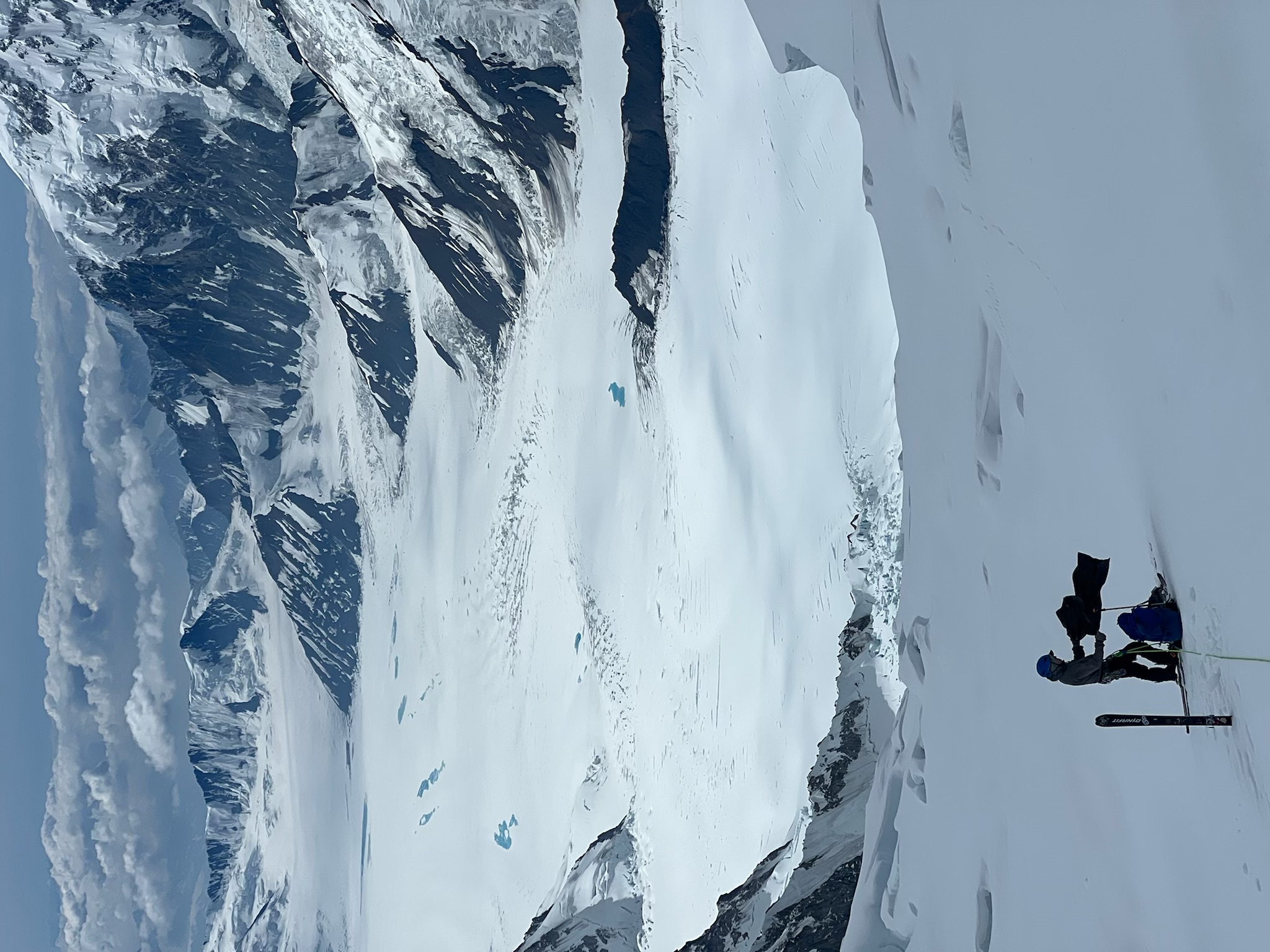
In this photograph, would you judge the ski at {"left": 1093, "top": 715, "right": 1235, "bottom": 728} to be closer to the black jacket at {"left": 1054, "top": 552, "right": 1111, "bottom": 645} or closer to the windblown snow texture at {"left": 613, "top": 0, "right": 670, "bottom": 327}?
the black jacket at {"left": 1054, "top": 552, "right": 1111, "bottom": 645}

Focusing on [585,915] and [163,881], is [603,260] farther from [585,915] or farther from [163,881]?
[163,881]

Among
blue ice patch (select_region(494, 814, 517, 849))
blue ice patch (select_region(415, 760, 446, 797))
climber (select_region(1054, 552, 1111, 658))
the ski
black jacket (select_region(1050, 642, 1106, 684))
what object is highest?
blue ice patch (select_region(415, 760, 446, 797))

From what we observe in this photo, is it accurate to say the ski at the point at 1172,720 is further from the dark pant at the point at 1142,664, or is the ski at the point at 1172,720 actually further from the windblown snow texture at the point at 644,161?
the windblown snow texture at the point at 644,161

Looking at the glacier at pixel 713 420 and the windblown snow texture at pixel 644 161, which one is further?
the windblown snow texture at pixel 644 161

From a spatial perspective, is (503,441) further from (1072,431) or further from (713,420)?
(1072,431)

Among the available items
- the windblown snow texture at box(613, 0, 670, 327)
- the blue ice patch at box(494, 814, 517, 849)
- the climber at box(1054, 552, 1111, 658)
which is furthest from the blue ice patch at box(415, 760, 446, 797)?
the climber at box(1054, 552, 1111, 658)

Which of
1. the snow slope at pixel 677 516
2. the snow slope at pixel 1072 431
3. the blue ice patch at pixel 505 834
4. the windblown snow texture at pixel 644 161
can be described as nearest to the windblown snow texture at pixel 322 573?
the snow slope at pixel 677 516
